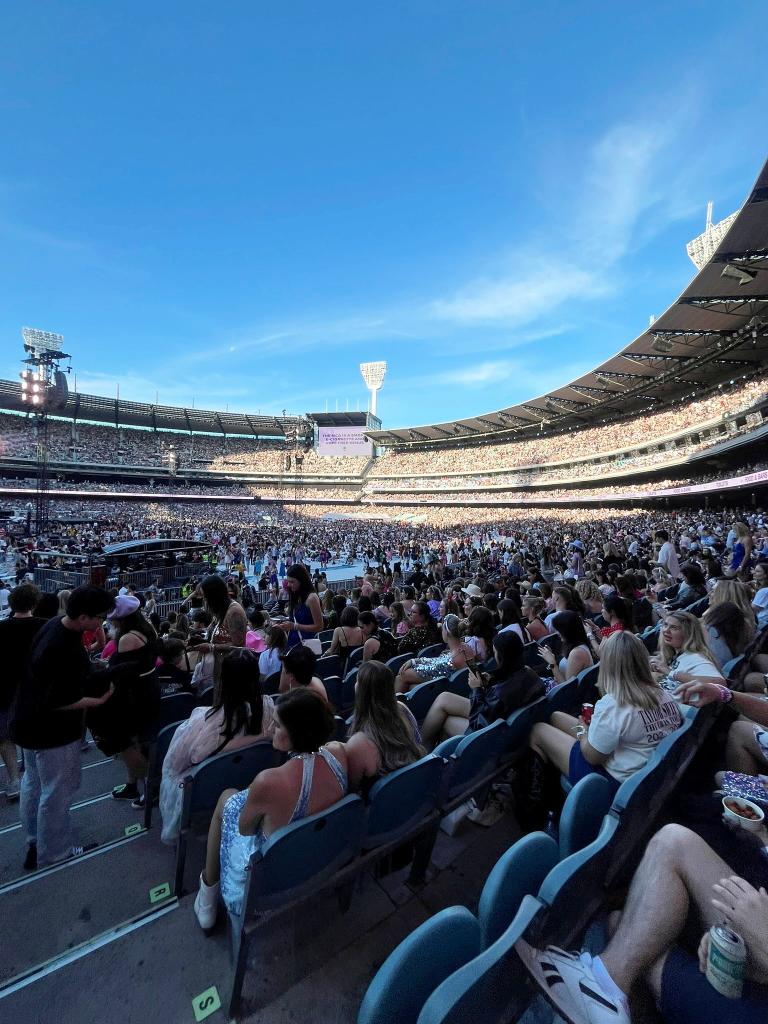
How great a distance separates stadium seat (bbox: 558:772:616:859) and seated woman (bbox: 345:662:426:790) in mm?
808

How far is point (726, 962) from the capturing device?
1.30m

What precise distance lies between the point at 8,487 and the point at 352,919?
59826mm

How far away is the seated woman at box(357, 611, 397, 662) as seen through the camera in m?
4.87

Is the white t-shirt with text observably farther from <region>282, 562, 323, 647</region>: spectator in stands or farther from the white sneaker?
<region>282, 562, 323, 647</region>: spectator in stands

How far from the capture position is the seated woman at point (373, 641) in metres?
4.87

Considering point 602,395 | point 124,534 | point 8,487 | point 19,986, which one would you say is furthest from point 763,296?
point 8,487

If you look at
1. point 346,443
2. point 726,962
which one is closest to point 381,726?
point 726,962

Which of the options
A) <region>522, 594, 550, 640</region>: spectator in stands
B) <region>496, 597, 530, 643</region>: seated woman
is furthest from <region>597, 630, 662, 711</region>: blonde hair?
<region>522, 594, 550, 640</region>: spectator in stands

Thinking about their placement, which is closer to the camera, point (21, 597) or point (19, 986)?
point (19, 986)

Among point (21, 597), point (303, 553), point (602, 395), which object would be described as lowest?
point (303, 553)

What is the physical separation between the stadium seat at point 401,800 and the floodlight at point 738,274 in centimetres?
2672

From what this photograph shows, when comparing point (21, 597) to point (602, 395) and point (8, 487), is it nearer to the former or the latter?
point (602, 395)

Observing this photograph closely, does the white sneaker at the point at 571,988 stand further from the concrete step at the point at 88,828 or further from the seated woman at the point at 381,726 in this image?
the concrete step at the point at 88,828

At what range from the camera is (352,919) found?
2.18 m
